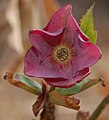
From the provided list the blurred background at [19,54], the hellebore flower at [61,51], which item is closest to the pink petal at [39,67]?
the hellebore flower at [61,51]

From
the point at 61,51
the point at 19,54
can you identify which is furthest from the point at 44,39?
the point at 19,54

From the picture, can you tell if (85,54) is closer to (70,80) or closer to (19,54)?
(70,80)

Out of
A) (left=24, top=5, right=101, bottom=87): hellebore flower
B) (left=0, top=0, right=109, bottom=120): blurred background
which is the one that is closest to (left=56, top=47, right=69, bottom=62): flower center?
(left=24, top=5, right=101, bottom=87): hellebore flower

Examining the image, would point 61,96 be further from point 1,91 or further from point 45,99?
point 1,91

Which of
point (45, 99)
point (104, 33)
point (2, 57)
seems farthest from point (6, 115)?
point (104, 33)

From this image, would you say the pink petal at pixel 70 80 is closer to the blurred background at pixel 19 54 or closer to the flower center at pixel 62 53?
the flower center at pixel 62 53

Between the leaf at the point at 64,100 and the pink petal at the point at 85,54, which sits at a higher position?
the pink petal at the point at 85,54
